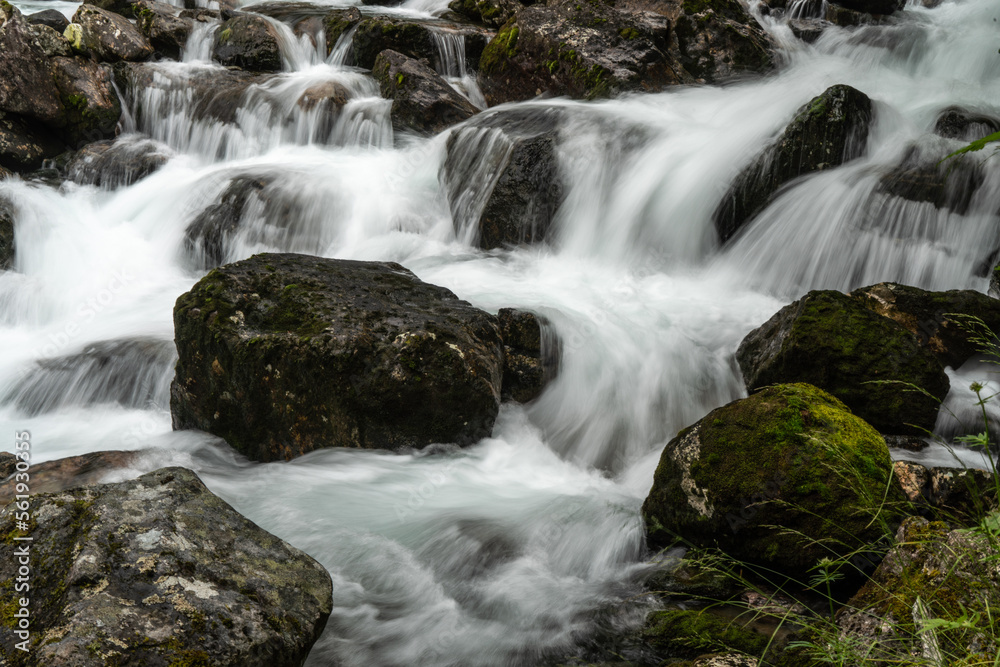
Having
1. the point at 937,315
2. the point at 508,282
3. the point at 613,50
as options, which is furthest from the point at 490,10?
the point at 937,315

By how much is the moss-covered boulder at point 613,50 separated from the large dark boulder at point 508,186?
1453mm

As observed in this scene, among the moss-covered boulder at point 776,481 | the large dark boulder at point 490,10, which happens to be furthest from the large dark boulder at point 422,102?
the moss-covered boulder at point 776,481

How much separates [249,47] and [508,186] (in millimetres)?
6851

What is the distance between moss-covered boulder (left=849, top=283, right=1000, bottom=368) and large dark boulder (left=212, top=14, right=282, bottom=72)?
10072 mm

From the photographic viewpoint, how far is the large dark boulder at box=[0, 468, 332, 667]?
2232 millimetres

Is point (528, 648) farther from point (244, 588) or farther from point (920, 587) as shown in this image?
point (920, 587)

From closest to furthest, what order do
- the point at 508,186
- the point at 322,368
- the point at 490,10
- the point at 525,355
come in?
the point at 322,368
the point at 525,355
the point at 508,186
the point at 490,10

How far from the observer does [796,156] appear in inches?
271

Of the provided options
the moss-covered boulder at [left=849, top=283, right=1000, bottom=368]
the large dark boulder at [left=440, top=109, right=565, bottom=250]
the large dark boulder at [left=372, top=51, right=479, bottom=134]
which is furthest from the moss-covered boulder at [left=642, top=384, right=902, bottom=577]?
the large dark boulder at [left=372, top=51, right=479, bottom=134]

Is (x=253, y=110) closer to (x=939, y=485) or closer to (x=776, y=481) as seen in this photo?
(x=776, y=481)

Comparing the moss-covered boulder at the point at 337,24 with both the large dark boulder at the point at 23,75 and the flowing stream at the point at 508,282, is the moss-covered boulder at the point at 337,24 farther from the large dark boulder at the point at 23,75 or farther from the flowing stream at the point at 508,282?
the large dark boulder at the point at 23,75

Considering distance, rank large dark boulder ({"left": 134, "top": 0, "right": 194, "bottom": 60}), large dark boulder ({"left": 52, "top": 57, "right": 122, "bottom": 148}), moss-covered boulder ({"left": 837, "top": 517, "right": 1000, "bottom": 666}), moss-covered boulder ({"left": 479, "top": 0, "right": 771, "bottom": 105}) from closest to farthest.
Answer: moss-covered boulder ({"left": 837, "top": 517, "right": 1000, "bottom": 666})
moss-covered boulder ({"left": 479, "top": 0, "right": 771, "bottom": 105})
large dark boulder ({"left": 52, "top": 57, "right": 122, "bottom": 148})
large dark boulder ({"left": 134, "top": 0, "right": 194, "bottom": 60})

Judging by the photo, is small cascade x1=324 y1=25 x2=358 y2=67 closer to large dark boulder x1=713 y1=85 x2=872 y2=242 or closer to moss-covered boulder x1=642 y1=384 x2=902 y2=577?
large dark boulder x1=713 y1=85 x2=872 y2=242

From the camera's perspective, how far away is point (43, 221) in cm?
853
